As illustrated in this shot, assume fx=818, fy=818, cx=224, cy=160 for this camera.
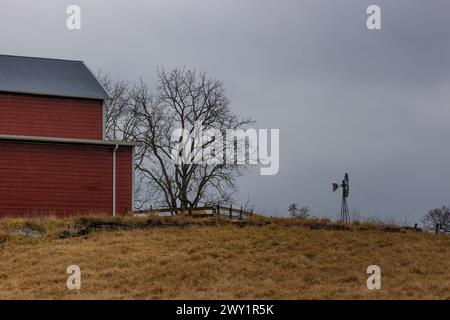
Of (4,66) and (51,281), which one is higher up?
(4,66)

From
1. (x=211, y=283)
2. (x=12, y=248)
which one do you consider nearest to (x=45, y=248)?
(x=12, y=248)

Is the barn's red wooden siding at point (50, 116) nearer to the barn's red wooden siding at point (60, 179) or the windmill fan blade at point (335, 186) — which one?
the barn's red wooden siding at point (60, 179)

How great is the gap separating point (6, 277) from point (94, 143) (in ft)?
37.2

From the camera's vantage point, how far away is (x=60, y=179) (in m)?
33.3

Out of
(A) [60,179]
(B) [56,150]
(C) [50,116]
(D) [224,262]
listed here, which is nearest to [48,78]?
(C) [50,116]

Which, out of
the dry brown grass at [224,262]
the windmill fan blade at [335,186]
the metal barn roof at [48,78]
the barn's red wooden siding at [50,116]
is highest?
the metal barn roof at [48,78]

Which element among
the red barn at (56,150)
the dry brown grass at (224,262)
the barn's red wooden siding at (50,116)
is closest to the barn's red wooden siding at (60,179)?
the red barn at (56,150)

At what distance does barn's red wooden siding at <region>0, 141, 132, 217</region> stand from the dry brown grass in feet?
8.41

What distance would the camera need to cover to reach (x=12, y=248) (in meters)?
27.1

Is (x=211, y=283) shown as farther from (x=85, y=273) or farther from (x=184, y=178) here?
(x=184, y=178)

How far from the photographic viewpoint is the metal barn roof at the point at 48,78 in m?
36.1

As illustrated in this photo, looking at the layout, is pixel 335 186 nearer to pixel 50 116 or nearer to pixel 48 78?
pixel 50 116

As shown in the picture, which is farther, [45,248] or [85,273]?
[45,248]
